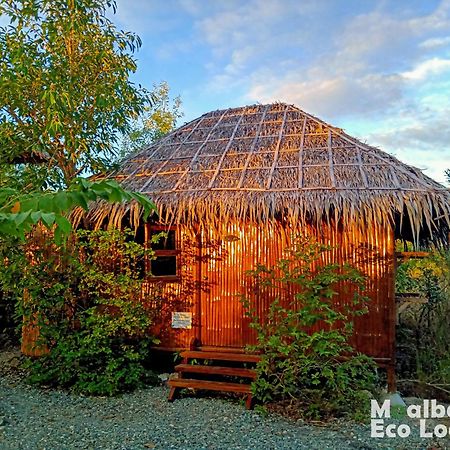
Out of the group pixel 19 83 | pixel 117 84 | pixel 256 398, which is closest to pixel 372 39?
pixel 117 84

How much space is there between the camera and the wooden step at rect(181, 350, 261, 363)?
5.33m

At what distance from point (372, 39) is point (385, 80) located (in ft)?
3.87

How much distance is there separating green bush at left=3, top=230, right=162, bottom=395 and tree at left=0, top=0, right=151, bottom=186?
1.41 metres

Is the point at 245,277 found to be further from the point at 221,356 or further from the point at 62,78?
the point at 62,78

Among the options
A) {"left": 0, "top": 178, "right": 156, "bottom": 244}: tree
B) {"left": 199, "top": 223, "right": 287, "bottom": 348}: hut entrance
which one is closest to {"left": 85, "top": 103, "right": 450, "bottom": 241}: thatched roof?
{"left": 199, "top": 223, "right": 287, "bottom": 348}: hut entrance

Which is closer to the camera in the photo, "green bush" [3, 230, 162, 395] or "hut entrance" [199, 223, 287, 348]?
"green bush" [3, 230, 162, 395]

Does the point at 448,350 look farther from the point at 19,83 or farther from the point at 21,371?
the point at 19,83

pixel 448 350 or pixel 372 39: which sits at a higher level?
pixel 372 39

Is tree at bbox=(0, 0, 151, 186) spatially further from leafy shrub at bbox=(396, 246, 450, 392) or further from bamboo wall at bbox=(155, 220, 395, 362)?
leafy shrub at bbox=(396, 246, 450, 392)

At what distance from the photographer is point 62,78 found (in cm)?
621

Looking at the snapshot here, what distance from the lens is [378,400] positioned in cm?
496

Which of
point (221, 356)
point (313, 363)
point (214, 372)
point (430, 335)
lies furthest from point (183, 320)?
point (430, 335)

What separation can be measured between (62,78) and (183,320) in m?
3.68

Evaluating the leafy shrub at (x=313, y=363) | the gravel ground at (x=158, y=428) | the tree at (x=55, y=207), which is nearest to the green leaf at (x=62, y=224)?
the tree at (x=55, y=207)
